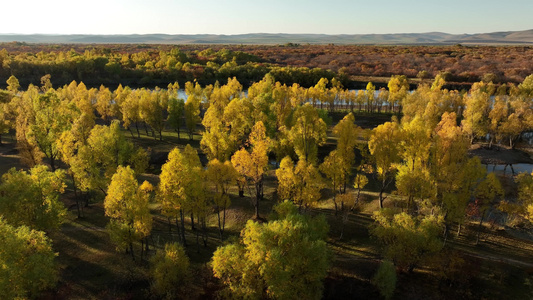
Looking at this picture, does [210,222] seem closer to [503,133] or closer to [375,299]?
[375,299]

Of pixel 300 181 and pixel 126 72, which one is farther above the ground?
pixel 126 72

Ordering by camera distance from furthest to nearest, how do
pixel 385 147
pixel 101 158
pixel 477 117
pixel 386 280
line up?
pixel 477 117 → pixel 101 158 → pixel 385 147 → pixel 386 280

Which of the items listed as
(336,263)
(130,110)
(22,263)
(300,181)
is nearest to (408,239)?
(336,263)

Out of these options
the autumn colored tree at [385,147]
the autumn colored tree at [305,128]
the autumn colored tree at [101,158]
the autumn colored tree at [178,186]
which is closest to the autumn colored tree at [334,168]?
the autumn colored tree at [385,147]

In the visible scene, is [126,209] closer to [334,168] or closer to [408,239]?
[334,168]

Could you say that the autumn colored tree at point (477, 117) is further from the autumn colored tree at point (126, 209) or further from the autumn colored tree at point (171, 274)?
the autumn colored tree at point (126, 209)

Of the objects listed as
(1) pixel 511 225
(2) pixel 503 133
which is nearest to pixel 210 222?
(1) pixel 511 225
